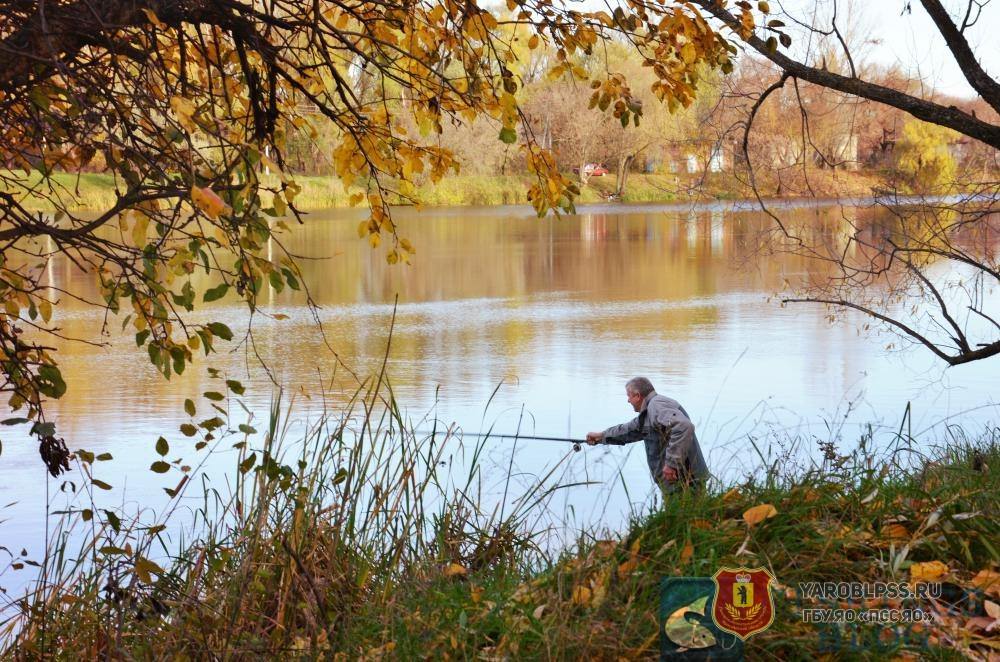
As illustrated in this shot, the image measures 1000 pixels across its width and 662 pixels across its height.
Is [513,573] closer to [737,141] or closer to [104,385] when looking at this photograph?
[737,141]

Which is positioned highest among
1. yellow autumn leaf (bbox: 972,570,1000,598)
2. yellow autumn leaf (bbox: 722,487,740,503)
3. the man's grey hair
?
yellow autumn leaf (bbox: 722,487,740,503)

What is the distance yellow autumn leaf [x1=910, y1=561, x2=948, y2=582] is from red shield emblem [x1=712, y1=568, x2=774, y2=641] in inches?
18.1

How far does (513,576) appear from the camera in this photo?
3678 millimetres

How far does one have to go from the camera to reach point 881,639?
2.88 metres

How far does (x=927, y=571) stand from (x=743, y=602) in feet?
2.12

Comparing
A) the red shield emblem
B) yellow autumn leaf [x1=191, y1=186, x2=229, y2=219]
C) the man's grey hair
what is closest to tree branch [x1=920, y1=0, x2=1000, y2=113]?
the man's grey hair

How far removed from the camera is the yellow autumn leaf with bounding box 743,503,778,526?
3.36 meters

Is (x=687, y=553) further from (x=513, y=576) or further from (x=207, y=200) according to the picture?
(x=207, y=200)

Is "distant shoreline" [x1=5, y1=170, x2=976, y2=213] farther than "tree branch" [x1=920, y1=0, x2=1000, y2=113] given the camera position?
Yes

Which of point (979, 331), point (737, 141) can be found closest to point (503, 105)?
point (737, 141)

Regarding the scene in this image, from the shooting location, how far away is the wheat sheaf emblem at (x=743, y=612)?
282 centimetres

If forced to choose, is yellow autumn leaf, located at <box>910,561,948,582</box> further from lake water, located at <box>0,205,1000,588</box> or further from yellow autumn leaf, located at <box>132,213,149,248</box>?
yellow autumn leaf, located at <box>132,213,149,248</box>

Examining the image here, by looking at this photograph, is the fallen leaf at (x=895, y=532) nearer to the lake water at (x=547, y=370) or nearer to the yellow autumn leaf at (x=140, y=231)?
the lake water at (x=547, y=370)

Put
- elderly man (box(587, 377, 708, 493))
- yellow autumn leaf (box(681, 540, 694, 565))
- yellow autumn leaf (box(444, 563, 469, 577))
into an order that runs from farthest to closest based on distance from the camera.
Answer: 1. elderly man (box(587, 377, 708, 493))
2. yellow autumn leaf (box(444, 563, 469, 577))
3. yellow autumn leaf (box(681, 540, 694, 565))
